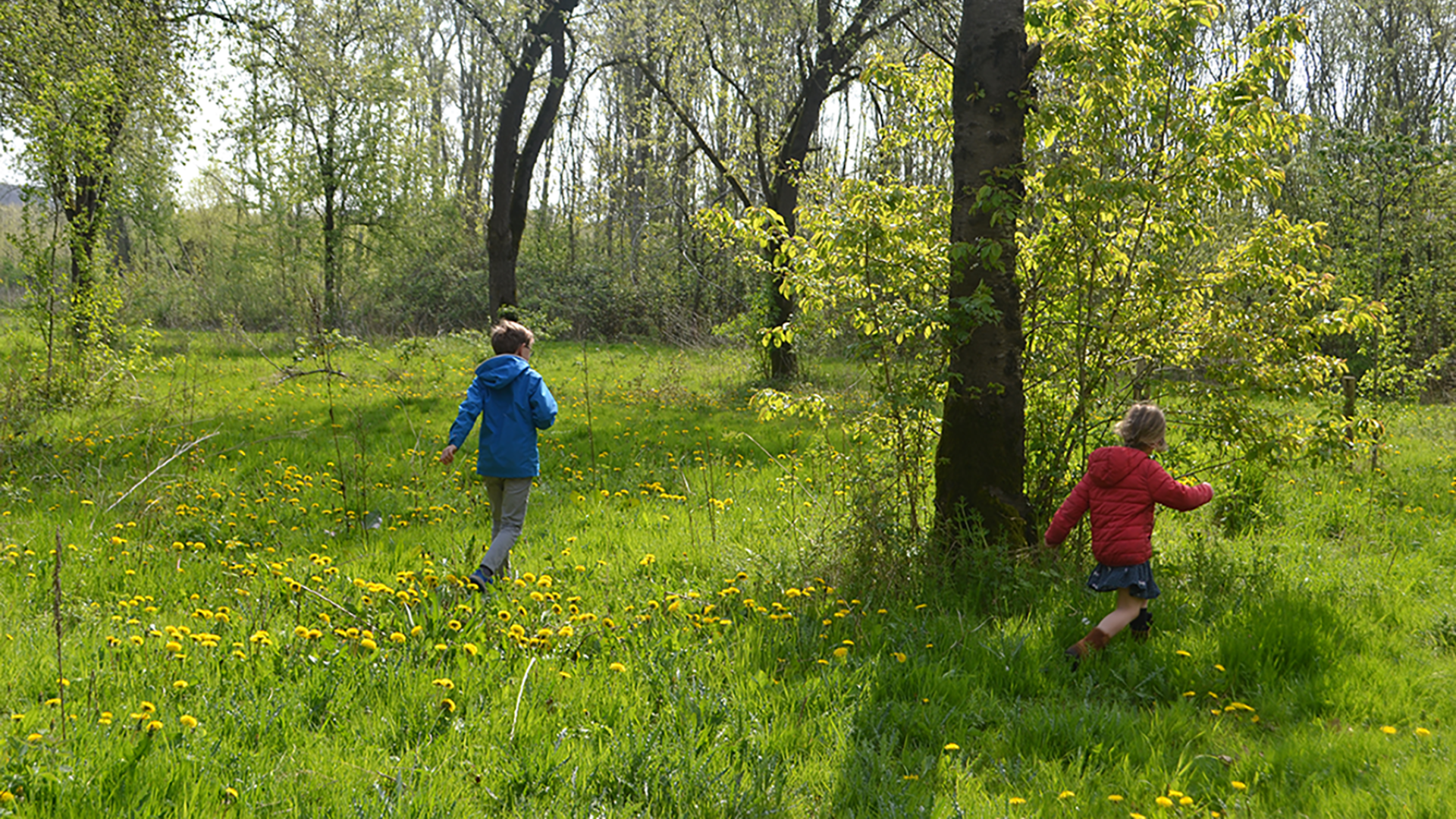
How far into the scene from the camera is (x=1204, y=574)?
522cm

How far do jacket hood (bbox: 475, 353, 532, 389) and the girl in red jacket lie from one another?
10.8ft

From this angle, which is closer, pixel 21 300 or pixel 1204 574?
pixel 1204 574

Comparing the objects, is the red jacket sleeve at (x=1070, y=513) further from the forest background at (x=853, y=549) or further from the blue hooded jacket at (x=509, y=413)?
the blue hooded jacket at (x=509, y=413)

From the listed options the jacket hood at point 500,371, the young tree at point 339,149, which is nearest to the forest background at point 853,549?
the jacket hood at point 500,371

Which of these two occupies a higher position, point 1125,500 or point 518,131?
point 518,131

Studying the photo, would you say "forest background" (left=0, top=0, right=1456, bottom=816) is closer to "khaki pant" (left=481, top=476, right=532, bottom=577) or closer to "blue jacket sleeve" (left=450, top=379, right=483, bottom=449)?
"khaki pant" (left=481, top=476, right=532, bottom=577)

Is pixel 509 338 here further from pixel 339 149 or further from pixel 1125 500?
pixel 339 149

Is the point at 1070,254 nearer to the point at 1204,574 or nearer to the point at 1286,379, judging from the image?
the point at 1286,379

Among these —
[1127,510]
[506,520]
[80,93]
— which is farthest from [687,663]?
[80,93]

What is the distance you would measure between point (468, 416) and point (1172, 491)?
396cm

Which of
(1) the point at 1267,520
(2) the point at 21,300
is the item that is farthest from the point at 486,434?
(2) the point at 21,300

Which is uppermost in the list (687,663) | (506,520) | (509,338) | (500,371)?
(509,338)

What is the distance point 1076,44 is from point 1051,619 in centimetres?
310

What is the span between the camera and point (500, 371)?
17.7 feet
